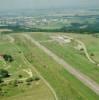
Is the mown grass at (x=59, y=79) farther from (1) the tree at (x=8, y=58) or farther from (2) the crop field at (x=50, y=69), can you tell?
(1) the tree at (x=8, y=58)

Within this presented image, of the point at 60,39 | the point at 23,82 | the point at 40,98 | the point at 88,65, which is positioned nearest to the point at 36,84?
the point at 23,82

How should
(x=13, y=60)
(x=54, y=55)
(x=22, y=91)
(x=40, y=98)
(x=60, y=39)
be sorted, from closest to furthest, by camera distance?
(x=40, y=98)
(x=22, y=91)
(x=13, y=60)
(x=54, y=55)
(x=60, y=39)

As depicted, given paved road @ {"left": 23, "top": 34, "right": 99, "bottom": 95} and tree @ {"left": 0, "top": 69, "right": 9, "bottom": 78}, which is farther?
tree @ {"left": 0, "top": 69, "right": 9, "bottom": 78}

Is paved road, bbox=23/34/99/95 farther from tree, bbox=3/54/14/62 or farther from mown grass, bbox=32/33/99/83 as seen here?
tree, bbox=3/54/14/62

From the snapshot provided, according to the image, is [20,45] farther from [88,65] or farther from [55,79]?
[55,79]

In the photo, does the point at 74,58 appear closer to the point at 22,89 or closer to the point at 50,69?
the point at 50,69

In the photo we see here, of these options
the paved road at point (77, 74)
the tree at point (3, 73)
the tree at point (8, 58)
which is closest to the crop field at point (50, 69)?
the paved road at point (77, 74)

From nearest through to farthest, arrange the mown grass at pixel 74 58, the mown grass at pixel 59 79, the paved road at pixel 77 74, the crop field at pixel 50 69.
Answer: the mown grass at pixel 59 79 < the crop field at pixel 50 69 < the paved road at pixel 77 74 < the mown grass at pixel 74 58

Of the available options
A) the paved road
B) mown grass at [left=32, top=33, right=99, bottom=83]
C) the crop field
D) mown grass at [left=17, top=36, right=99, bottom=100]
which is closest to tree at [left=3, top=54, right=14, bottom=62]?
the crop field
